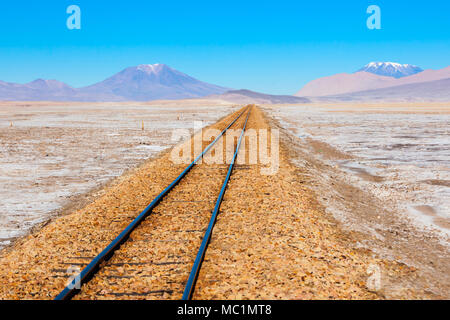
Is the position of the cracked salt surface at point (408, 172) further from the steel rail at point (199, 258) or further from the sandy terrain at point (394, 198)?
the steel rail at point (199, 258)

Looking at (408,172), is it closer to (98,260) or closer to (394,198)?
(394,198)

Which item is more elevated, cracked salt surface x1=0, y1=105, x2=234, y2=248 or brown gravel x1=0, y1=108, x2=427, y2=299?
cracked salt surface x1=0, y1=105, x2=234, y2=248

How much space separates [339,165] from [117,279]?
12.9m

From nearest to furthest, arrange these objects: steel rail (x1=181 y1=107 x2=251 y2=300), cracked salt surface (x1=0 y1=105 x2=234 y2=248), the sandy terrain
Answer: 1. steel rail (x1=181 y1=107 x2=251 y2=300)
2. the sandy terrain
3. cracked salt surface (x1=0 y1=105 x2=234 y2=248)

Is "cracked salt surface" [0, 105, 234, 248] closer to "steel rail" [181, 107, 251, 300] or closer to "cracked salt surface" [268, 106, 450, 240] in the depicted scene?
"steel rail" [181, 107, 251, 300]

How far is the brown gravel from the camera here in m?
5.16

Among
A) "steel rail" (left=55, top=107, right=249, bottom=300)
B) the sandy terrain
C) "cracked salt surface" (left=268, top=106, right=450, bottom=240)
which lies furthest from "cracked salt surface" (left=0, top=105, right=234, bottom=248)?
"cracked salt surface" (left=268, top=106, right=450, bottom=240)

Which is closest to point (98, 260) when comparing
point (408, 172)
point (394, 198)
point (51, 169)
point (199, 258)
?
point (199, 258)

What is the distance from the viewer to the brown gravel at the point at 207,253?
5156 mm

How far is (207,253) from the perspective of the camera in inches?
244

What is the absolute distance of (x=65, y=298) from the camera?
472 cm

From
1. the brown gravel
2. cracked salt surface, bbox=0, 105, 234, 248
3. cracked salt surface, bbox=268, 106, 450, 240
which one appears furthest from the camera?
cracked salt surface, bbox=268, 106, 450, 240

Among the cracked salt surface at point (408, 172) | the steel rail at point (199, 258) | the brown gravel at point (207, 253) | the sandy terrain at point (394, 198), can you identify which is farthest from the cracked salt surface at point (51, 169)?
the cracked salt surface at point (408, 172)
